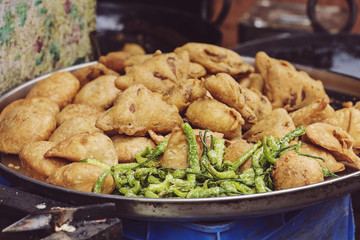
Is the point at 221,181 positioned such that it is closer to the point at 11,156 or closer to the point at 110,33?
the point at 11,156

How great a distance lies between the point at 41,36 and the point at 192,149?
5.19ft

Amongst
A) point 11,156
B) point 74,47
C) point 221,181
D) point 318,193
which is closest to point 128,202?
point 221,181

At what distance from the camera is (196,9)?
20.6ft

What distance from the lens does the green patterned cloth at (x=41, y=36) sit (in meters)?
2.65

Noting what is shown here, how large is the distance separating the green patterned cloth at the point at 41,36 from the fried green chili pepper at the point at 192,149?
1330 mm

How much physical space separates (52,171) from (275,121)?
114 centimetres

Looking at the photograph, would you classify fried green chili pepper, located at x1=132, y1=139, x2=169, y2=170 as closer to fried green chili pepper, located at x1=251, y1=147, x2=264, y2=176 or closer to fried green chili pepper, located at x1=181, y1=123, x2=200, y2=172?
fried green chili pepper, located at x1=181, y1=123, x2=200, y2=172

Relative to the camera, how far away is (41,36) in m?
2.98

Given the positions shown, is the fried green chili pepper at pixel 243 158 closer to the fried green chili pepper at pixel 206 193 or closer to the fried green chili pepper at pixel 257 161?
the fried green chili pepper at pixel 257 161

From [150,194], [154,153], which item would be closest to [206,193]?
[150,194]

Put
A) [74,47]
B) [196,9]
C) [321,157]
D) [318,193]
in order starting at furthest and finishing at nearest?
[196,9]
[74,47]
[321,157]
[318,193]

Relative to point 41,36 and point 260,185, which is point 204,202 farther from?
point 41,36

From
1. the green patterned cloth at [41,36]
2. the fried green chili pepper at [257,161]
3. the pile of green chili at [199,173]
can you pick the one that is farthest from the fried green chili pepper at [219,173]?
the green patterned cloth at [41,36]

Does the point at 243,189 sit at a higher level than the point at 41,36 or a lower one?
lower
